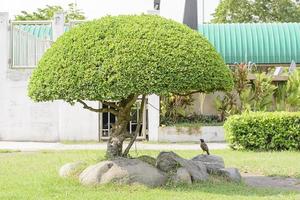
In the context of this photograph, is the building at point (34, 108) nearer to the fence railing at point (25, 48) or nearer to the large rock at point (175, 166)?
the fence railing at point (25, 48)

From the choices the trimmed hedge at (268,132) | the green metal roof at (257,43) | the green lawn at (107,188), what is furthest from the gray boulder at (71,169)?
the green metal roof at (257,43)

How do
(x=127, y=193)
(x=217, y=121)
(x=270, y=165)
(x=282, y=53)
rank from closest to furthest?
(x=127, y=193) → (x=270, y=165) → (x=217, y=121) → (x=282, y=53)

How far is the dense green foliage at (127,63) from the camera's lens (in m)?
8.73

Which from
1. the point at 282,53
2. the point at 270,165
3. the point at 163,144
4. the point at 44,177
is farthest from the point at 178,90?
the point at 282,53

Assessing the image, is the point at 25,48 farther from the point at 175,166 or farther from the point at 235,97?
the point at 175,166

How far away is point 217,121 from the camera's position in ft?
66.2

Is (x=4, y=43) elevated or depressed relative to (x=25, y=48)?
elevated

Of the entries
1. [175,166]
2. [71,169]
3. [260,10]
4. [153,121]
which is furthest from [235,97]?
[260,10]

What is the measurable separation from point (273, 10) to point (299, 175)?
25.1 m

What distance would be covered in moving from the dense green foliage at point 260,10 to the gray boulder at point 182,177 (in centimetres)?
2628

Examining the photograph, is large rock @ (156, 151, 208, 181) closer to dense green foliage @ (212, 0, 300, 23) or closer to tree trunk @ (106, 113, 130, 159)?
tree trunk @ (106, 113, 130, 159)

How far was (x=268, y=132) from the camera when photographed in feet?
52.5

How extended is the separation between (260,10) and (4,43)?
19023mm

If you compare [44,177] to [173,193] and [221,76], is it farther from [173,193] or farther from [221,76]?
[221,76]
